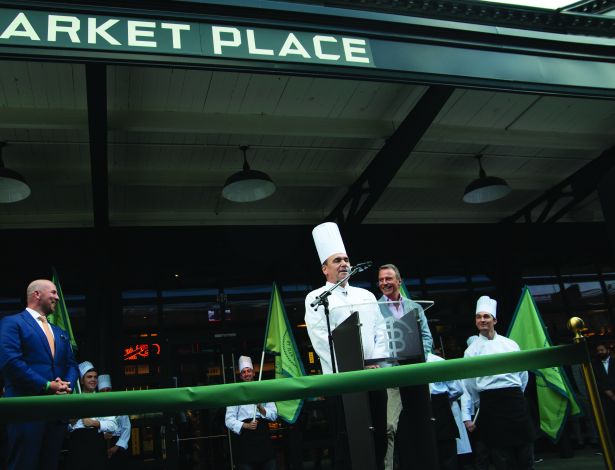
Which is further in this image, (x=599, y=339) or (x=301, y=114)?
(x=599, y=339)

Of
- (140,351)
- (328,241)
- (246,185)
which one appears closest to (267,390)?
(328,241)

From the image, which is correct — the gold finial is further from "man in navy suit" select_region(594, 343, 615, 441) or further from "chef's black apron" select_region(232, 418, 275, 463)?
"man in navy suit" select_region(594, 343, 615, 441)

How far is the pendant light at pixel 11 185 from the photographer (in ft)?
17.9

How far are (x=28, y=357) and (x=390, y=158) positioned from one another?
4.35m

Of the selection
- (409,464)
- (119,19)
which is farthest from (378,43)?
(409,464)

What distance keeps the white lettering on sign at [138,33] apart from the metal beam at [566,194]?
5.86 meters

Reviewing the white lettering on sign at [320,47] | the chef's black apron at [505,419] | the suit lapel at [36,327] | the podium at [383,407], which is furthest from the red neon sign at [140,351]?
the podium at [383,407]

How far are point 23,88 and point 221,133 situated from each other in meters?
1.89

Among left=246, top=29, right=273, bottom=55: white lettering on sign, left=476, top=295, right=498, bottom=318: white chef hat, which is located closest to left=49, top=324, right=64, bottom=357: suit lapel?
left=246, top=29, right=273, bottom=55: white lettering on sign

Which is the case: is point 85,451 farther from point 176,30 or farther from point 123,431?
point 176,30

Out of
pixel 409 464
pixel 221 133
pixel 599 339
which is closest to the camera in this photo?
pixel 409 464

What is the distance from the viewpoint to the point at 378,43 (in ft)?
13.8

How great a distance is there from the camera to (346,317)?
273 cm

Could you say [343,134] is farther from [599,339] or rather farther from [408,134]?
[599,339]
